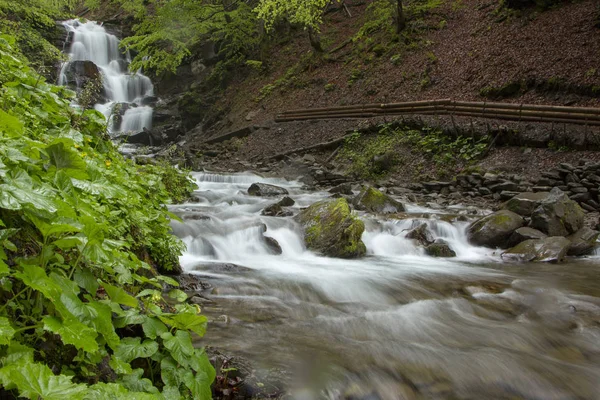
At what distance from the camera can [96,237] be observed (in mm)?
2250

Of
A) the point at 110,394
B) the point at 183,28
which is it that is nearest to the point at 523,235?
the point at 110,394

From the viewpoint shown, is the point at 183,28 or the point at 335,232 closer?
the point at 335,232

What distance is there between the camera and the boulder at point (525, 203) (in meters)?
9.16

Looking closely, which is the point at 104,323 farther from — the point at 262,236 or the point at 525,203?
the point at 525,203

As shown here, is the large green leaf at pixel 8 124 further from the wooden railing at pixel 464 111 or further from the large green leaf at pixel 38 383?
the wooden railing at pixel 464 111

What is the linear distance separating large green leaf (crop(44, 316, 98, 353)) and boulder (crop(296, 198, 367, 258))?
6020 mm

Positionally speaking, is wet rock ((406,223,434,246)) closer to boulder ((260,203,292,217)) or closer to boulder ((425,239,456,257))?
boulder ((425,239,456,257))

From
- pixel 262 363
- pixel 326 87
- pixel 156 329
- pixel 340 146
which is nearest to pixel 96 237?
pixel 156 329

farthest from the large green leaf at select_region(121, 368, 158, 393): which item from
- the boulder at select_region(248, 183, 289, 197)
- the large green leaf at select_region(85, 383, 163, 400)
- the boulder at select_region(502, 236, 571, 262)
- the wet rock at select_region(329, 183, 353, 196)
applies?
the wet rock at select_region(329, 183, 353, 196)

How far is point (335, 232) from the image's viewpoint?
7930 mm

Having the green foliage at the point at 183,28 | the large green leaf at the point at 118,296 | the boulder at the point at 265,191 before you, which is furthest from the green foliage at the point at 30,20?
the large green leaf at the point at 118,296

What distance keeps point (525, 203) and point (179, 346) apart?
8.98 meters

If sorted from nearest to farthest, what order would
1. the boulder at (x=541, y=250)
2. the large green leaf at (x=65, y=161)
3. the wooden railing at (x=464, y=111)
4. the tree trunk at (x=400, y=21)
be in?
the large green leaf at (x=65, y=161) < the boulder at (x=541, y=250) < the wooden railing at (x=464, y=111) < the tree trunk at (x=400, y=21)

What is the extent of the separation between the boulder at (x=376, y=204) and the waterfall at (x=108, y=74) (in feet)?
59.5
